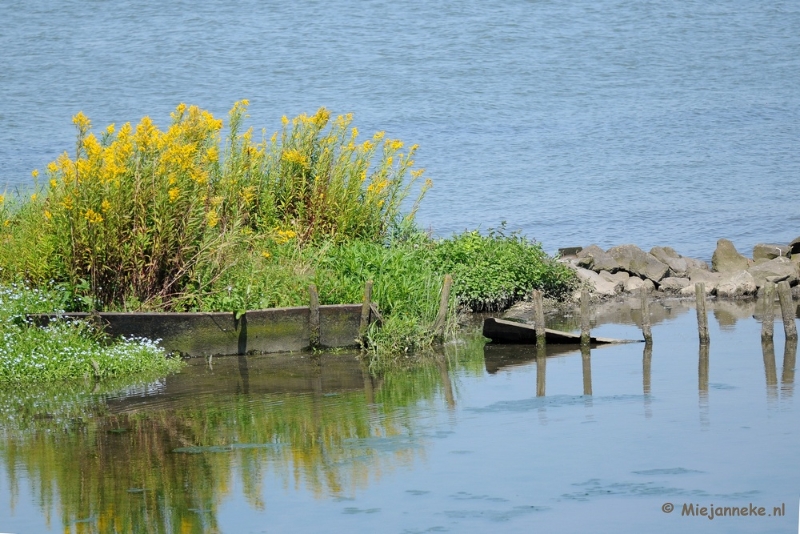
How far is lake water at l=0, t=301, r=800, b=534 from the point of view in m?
9.86

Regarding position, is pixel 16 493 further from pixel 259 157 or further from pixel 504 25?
pixel 504 25

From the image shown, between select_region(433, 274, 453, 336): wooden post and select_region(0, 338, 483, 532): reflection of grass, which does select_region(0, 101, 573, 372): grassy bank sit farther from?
select_region(0, 338, 483, 532): reflection of grass

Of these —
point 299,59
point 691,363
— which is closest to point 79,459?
point 691,363

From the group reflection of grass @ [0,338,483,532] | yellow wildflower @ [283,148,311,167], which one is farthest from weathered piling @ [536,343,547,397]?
yellow wildflower @ [283,148,311,167]

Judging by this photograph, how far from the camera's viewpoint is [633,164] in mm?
43531

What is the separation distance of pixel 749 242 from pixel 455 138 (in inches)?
746

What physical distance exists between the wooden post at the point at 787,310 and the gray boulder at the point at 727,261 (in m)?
7.83

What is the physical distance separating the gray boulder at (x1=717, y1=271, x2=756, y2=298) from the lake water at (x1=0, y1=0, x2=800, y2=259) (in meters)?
7.19

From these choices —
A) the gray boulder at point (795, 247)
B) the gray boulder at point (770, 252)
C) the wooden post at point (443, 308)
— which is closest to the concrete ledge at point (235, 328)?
the wooden post at point (443, 308)

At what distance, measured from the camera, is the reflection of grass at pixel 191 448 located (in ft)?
33.3

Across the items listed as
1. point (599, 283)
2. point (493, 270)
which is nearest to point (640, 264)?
point (599, 283)

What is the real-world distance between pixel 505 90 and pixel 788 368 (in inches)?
1672

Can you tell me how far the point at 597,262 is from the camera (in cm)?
2356

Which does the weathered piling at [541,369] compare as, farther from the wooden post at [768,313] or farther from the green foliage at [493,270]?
the wooden post at [768,313]
